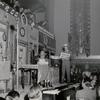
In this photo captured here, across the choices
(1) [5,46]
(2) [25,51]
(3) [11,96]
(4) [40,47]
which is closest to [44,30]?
(4) [40,47]

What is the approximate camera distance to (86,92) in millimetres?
2098

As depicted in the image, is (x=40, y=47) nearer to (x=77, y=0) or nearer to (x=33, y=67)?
(x=33, y=67)

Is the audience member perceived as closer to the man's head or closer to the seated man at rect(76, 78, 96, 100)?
the man's head

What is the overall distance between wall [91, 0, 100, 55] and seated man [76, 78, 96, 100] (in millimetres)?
301

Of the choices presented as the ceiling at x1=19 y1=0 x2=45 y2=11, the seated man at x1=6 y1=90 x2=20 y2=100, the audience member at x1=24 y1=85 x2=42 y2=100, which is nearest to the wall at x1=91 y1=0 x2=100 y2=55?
the ceiling at x1=19 y1=0 x2=45 y2=11

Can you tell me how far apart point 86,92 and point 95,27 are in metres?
0.62

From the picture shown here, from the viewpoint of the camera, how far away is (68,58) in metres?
2.07

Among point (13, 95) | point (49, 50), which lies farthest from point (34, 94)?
point (49, 50)

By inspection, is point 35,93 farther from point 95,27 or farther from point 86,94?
point 95,27

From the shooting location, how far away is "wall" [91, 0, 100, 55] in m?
2.08

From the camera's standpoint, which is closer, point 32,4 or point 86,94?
point 32,4

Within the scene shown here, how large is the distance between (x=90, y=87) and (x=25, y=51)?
2.49 feet

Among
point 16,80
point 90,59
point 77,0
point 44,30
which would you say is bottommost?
point 16,80

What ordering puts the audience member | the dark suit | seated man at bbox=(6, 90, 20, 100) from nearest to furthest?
seated man at bbox=(6, 90, 20, 100) → the audience member → the dark suit
